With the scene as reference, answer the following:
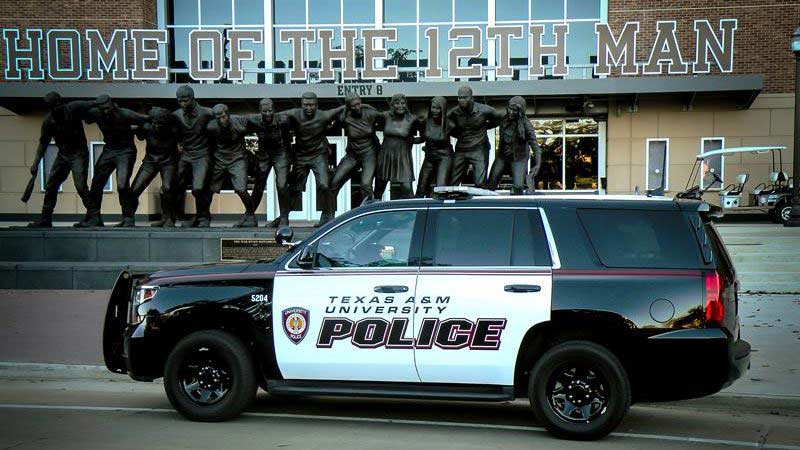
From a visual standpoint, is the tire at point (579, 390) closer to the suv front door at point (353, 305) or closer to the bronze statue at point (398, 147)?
the suv front door at point (353, 305)

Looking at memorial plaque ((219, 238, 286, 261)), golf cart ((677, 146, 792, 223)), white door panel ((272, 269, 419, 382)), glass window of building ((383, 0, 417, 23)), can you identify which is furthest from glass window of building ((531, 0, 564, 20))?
white door panel ((272, 269, 419, 382))

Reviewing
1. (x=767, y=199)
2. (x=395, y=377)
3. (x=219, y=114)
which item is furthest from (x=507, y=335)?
(x=767, y=199)

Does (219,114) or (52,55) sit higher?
(52,55)

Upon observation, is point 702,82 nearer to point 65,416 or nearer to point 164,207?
point 164,207

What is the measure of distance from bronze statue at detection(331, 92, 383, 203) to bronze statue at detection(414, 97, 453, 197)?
0.77 m

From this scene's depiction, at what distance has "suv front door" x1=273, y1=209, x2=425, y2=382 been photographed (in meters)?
6.61

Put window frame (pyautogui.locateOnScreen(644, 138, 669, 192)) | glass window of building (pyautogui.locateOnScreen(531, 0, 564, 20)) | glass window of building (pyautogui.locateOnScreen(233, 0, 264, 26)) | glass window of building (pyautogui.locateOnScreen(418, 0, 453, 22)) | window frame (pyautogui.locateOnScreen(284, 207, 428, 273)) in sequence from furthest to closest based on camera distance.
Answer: glass window of building (pyautogui.locateOnScreen(233, 0, 264, 26)) → glass window of building (pyautogui.locateOnScreen(418, 0, 453, 22)) → glass window of building (pyautogui.locateOnScreen(531, 0, 564, 20)) → window frame (pyautogui.locateOnScreen(644, 138, 669, 192)) → window frame (pyautogui.locateOnScreen(284, 207, 428, 273))

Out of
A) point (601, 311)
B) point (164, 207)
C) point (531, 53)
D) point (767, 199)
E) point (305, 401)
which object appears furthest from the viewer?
point (531, 53)

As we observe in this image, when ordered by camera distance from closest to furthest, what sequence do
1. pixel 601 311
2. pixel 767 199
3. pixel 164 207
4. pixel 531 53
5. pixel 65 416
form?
pixel 601 311 → pixel 65 416 → pixel 164 207 → pixel 767 199 → pixel 531 53

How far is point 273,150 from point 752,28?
59.6 ft

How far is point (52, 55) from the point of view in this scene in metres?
26.8

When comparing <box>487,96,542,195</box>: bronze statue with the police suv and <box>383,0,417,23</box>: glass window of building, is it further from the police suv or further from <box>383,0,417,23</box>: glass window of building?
<box>383,0,417,23</box>: glass window of building

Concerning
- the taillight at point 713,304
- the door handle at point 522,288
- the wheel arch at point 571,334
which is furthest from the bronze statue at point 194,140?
the taillight at point 713,304

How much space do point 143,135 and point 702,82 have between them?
1708cm
